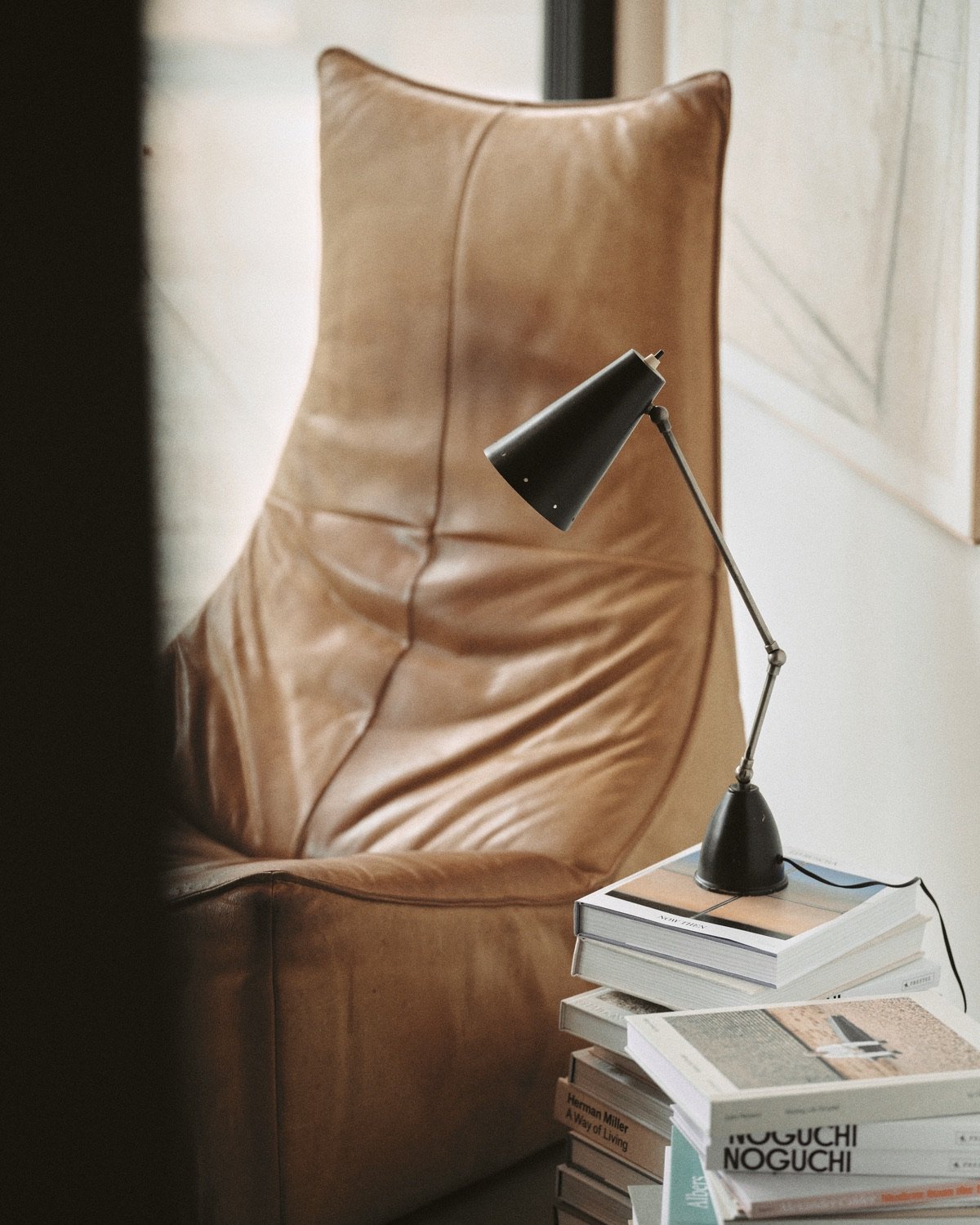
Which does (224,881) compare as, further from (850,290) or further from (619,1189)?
(850,290)

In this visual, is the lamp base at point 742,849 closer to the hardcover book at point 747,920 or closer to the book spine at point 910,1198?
the hardcover book at point 747,920

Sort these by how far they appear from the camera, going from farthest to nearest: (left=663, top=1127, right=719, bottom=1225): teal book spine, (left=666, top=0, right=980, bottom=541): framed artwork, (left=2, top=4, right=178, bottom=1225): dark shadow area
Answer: (left=666, top=0, right=980, bottom=541): framed artwork → (left=663, top=1127, right=719, bottom=1225): teal book spine → (left=2, top=4, right=178, bottom=1225): dark shadow area

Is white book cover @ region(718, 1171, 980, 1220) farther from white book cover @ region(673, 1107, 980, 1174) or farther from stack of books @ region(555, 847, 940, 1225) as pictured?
stack of books @ region(555, 847, 940, 1225)

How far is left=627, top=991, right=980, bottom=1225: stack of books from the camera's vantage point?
713 millimetres

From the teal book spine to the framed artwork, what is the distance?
785mm

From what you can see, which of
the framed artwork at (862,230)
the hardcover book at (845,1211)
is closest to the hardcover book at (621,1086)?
the hardcover book at (845,1211)

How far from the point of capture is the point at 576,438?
0.99 meters

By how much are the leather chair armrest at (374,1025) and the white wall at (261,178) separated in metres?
0.95

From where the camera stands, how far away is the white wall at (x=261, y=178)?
2041 millimetres

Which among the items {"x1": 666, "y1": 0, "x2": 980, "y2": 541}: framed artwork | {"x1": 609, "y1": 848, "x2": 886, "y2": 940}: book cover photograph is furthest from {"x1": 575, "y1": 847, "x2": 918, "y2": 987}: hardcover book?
{"x1": 666, "y1": 0, "x2": 980, "y2": 541}: framed artwork

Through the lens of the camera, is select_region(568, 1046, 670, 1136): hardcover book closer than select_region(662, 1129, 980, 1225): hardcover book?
No

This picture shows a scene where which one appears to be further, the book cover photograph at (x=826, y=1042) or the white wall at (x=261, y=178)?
the white wall at (x=261, y=178)

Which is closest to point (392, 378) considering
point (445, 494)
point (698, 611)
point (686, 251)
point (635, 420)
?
point (445, 494)

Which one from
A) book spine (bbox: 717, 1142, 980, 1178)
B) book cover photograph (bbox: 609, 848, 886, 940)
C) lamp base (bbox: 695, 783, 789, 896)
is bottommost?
book spine (bbox: 717, 1142, 980, 1178)
